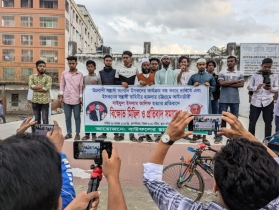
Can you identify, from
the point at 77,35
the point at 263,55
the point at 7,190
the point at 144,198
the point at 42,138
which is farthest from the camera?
the point at 77,35

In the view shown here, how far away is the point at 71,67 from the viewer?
16.9 ft

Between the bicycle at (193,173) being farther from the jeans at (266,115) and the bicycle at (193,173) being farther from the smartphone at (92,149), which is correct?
the smartphone at (92,149)

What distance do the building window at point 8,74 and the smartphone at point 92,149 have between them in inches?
1333

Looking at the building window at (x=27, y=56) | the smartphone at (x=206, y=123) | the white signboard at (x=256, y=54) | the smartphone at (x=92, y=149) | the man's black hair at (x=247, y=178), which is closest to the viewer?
the man's black hair at (x=247, y=178)

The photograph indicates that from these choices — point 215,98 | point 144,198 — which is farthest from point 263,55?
point 144,198

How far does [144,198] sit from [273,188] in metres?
2.98

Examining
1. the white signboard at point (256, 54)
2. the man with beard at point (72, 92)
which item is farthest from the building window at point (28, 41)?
the man with beard at point (72, 92)

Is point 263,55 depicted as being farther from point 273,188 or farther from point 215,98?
point 273,188

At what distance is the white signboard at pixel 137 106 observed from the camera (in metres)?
4.71

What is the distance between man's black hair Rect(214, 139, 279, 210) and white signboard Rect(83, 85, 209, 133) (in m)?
3.64

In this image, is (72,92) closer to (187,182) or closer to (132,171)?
(132,171)

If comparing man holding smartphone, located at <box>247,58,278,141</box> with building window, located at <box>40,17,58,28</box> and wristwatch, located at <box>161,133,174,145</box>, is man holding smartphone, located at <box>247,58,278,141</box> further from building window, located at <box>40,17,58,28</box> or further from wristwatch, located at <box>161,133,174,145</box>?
building window, located at <box>40,17,58,28</box>

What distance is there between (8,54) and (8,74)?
3464mm

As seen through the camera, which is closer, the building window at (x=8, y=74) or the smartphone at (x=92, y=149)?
the smartphone at (x=92, y=149)
